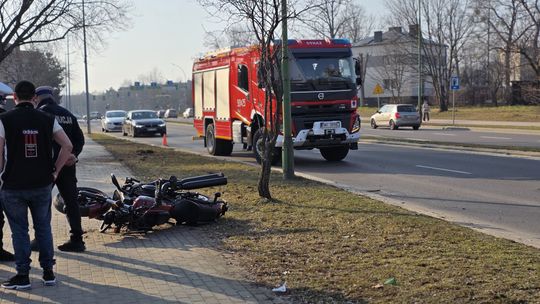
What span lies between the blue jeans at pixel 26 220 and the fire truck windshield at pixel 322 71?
1076cm

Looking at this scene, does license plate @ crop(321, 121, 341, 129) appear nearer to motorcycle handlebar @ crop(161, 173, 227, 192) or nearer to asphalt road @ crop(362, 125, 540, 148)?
motorcycle handlebar @ crop(161, 173, 227, 192)

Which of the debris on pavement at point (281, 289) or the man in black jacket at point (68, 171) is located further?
the man in black jacket at point (68, 171)

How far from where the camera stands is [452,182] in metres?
13.2

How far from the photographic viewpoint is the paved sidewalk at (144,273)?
5.40 metres

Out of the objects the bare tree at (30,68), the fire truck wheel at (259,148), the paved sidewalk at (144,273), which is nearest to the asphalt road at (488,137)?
the fire truck wheel at (259,148)

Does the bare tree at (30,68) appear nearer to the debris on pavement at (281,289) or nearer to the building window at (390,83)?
the building window at (390,83)

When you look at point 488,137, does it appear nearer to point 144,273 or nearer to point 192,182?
point 192,182

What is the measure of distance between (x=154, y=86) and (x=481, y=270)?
110 meters

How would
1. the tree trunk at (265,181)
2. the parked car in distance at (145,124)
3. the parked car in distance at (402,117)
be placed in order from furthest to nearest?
the parked car in distance at (402,117) → the parked car in distance at (145,124) → the tree trunk at (265,181)

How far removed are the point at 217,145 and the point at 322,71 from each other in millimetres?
5962

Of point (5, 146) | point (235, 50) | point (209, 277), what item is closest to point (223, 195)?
point (209, 277)

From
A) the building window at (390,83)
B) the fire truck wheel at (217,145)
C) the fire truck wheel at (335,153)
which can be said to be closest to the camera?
the fire truck wheel at (335,153)

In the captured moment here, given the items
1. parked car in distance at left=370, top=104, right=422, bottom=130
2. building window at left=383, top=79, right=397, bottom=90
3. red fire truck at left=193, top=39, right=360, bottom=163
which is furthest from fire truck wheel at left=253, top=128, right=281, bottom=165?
building window at left=383, top=79, right=397, bottom=90

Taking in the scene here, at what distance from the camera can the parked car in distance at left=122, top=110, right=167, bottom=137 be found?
3675 centimetres
